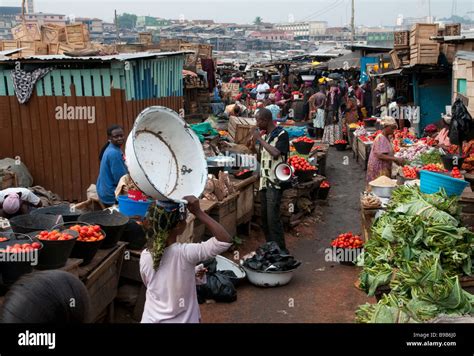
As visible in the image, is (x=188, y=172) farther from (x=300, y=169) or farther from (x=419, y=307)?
(x=300, y=169)

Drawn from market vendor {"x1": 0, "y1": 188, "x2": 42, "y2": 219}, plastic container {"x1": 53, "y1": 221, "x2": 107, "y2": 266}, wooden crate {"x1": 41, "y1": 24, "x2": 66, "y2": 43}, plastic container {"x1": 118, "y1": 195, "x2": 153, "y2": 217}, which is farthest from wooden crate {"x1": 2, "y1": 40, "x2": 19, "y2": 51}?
plastic container {"x1": 53, "y1": 221, "x2": 107, "y2": 266}

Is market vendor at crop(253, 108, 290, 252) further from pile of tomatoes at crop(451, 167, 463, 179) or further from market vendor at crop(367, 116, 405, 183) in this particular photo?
pile of tomatoes at crop(451, 167, 463, 179)

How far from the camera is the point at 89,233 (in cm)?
536

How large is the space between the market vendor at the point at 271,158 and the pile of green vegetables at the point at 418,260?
4.90ft

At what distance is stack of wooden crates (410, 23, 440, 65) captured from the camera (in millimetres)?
14438

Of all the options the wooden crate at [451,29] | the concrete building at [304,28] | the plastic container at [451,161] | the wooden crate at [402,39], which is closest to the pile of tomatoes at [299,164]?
the plastic container at [451,161]

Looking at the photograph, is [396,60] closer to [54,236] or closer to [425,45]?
[425,45]

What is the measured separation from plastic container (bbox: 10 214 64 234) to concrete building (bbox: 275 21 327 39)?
328 feet

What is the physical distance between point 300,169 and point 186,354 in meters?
8.38

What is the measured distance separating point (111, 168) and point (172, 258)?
151 inches

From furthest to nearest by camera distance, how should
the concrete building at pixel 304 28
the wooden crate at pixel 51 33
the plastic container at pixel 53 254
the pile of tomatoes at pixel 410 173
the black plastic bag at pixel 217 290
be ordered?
the concrete building at pixel 304 28 → the wooden crate at pixel 51 33 → the pile of tomatoes at pixel 410 173 → the black plastic bag at pixel 217 290 → the plastic container at pixel 53 254

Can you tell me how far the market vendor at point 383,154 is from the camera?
8.44 m

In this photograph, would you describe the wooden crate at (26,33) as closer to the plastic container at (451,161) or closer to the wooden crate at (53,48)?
the wooden crate at (53,48)

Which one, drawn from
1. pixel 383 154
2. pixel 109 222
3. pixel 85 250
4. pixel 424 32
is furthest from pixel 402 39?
pixel 85 250
